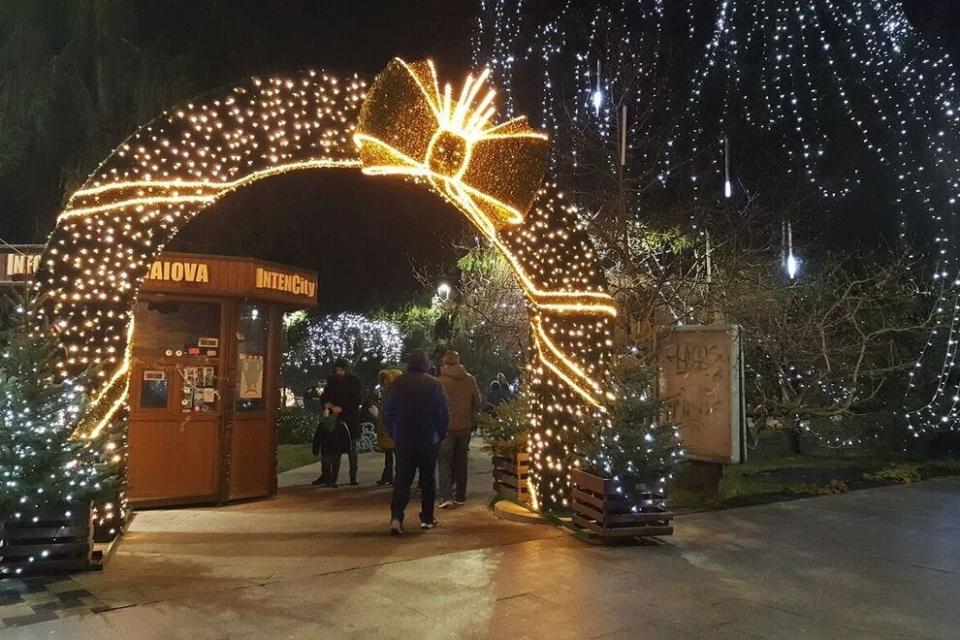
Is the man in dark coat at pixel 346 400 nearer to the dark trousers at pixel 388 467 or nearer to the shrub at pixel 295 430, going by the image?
the dark trousers at pixel 388 467

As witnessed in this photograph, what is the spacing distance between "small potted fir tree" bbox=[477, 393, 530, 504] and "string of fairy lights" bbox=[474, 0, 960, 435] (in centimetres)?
526

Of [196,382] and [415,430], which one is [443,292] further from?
[415,430]

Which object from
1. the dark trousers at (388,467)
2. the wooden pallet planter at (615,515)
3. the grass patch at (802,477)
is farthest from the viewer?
the dark trousers at (388,467)

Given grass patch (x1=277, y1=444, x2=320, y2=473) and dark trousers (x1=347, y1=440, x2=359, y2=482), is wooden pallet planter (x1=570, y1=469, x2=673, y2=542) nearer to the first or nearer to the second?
dark trousers (x1=347, y1=440, x2=359, y2=482)

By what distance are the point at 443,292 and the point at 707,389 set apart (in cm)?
1017

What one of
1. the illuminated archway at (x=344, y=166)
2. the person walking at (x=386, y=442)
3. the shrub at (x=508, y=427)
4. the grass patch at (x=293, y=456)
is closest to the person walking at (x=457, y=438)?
the shrub at (x=508, y=427)

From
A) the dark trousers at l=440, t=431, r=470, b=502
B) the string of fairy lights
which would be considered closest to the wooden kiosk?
the dark trousers at l=440, t=431, r=470, b=502

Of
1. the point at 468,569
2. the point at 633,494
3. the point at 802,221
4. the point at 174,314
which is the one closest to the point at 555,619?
the point at 468,569

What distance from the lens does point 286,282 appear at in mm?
8938

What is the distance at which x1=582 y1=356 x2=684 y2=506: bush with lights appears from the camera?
22.0 ft

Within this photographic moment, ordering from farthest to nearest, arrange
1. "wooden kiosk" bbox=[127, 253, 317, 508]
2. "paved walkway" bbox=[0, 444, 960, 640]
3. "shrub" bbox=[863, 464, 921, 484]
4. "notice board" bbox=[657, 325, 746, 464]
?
"shrub" bbox=[863, 464, 921, 484], "wooden kiosk" bbox=[127, 253, 317, 508], "notice board" bbox=[657, 325, 746, 464], "paved walkway" bbox=[0, 444, 960, 640]

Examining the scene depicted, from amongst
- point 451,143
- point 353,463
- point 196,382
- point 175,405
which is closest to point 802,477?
point 353,463

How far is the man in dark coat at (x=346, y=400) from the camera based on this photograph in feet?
33.7

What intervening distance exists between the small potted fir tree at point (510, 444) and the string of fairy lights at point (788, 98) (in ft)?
17.3
